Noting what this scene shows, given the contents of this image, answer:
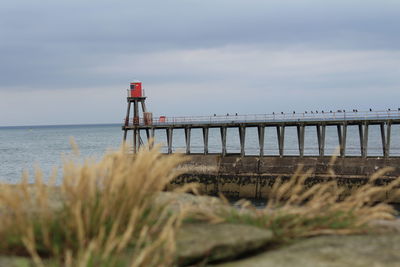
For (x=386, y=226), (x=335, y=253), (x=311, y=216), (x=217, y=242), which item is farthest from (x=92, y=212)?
(x=386, y=226)

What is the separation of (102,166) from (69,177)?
0.33 metres

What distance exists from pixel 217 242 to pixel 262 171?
117ft

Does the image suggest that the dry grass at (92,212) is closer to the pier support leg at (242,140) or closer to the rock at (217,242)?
the rock at (217,242)

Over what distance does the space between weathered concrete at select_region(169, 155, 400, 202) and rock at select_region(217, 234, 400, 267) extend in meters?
31.3

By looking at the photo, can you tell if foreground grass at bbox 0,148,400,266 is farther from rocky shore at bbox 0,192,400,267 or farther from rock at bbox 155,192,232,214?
rock at bbox 155,192,232,214

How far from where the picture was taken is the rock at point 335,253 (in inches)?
188

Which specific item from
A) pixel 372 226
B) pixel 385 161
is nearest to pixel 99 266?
pixel 372 226

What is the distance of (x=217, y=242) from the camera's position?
5.09m

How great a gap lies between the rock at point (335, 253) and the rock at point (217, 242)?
14 centimetres

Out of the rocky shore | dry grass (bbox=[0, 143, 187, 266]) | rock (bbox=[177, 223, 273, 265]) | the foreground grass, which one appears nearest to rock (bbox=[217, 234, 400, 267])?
the rocky shore

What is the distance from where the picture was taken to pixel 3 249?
16.8 ft

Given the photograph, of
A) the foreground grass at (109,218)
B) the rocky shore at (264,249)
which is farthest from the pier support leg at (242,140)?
the rocky shore at (264,249)

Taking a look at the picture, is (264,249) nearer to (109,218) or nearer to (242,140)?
(109,218)

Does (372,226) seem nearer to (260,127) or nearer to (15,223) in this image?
(15,223)
